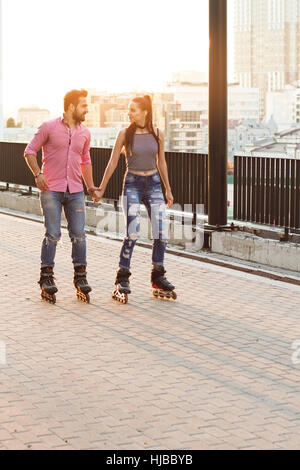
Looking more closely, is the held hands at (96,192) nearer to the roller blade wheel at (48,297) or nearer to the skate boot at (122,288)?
the skate boot at (122,288)

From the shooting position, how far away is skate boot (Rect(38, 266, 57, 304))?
8.50m

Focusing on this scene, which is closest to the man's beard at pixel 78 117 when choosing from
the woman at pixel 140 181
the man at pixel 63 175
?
the man at pixel 63 175

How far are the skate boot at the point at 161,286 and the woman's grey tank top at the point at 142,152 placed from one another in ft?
3.07

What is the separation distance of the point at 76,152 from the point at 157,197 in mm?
823

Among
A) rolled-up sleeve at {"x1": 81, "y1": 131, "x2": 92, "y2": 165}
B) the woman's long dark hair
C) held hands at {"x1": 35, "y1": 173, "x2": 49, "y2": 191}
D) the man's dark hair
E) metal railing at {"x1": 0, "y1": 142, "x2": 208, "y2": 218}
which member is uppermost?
the man's dark hair

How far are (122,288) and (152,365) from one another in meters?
2.21

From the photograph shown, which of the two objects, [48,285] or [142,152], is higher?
[142,152]

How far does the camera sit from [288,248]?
33.6ft

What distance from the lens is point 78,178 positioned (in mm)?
8602

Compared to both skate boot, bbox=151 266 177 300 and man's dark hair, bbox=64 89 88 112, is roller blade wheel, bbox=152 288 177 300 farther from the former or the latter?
man's dark hair, bbox=64 89 88 112

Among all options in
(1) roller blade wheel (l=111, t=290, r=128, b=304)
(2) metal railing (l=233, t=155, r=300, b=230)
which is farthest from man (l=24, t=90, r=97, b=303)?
(2) metal railing (l=233, t=155, r=300, b=230)

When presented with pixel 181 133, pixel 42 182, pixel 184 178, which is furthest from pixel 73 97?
pixel 181 133

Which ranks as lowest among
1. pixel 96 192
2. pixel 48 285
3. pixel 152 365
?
pixel 152 365

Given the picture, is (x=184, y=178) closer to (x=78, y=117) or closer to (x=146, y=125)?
(x=146, y=125)
